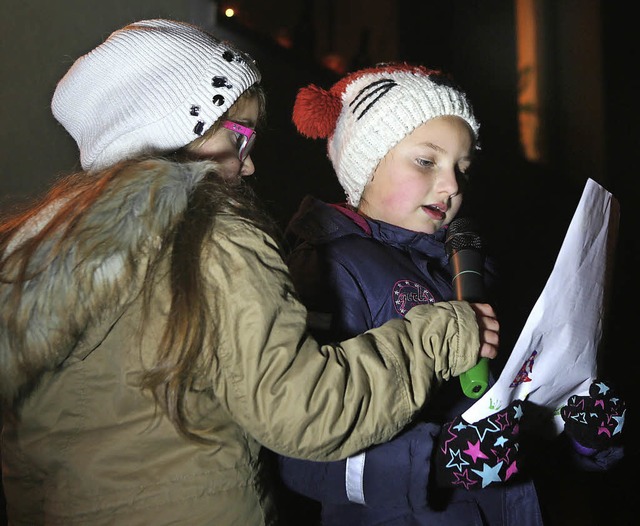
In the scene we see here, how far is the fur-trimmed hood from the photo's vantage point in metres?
0.67

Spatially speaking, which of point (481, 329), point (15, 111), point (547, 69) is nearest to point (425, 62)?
point (547, 69)

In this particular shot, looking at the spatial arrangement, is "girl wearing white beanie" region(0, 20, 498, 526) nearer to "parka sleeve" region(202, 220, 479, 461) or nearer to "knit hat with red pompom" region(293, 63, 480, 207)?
"parka sleeve" region(202, 220, 479, 461)

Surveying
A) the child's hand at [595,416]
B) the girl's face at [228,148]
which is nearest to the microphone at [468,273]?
the child's hand at [595,416]

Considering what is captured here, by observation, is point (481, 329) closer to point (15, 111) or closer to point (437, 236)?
point (437, 236)

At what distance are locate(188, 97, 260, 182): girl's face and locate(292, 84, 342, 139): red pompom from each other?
31 cm

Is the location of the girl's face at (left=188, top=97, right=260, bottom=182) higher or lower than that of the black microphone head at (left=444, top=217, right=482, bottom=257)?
higher

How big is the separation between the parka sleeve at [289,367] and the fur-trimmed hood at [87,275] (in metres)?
0.08

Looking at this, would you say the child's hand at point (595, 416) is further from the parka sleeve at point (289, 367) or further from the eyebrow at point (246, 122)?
the eyebrow at point (246, 122)

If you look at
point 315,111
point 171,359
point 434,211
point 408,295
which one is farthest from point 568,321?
point 315,111

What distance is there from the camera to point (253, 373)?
0.66m

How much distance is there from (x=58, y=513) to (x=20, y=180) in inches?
A: 32.9

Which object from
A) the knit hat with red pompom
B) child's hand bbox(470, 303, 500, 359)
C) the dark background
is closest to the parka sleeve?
child's hand bbox(470, 303, 500, 359)

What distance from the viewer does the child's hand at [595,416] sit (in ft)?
3.26

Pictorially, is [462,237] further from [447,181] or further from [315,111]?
[315,111]
